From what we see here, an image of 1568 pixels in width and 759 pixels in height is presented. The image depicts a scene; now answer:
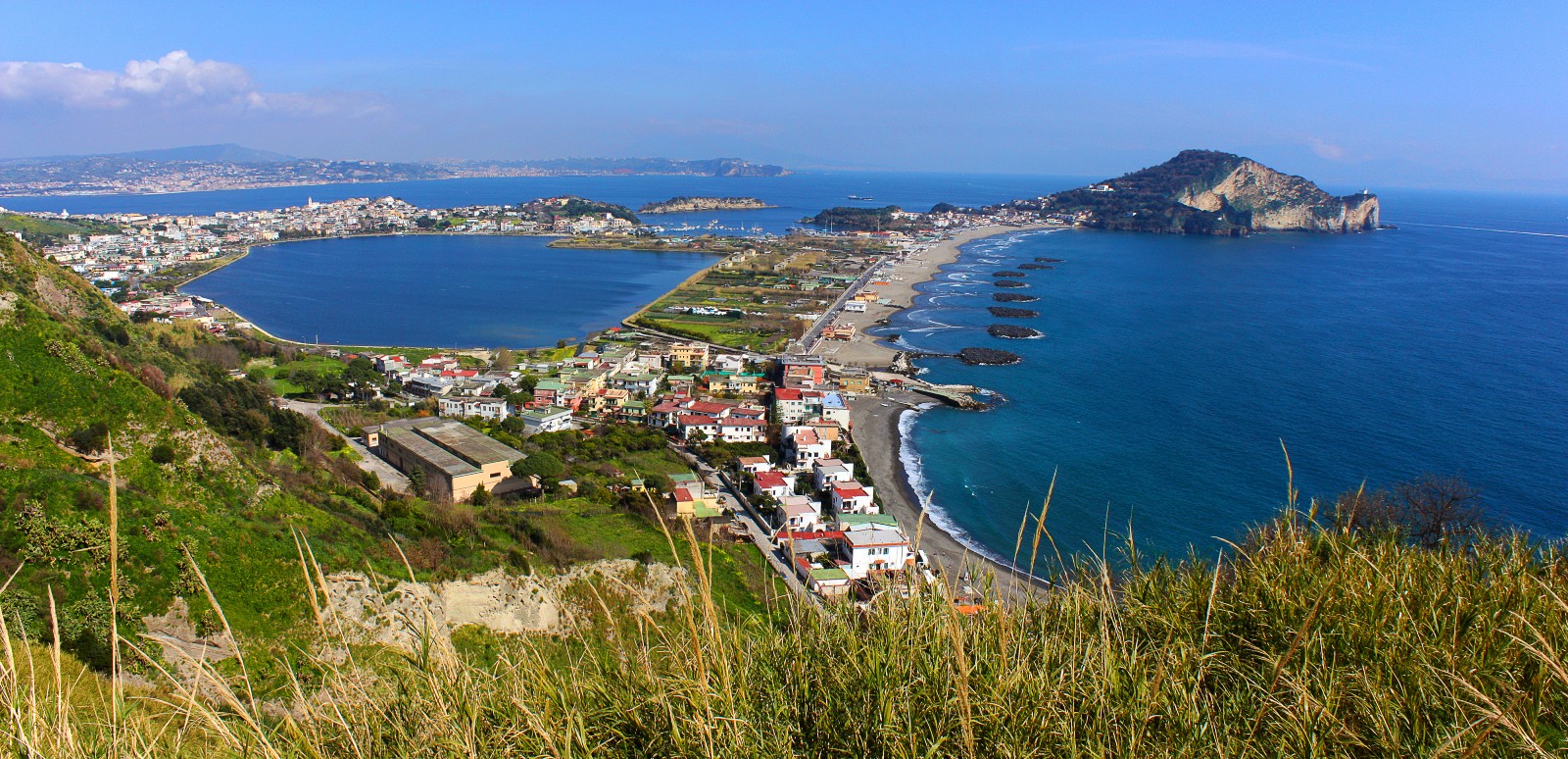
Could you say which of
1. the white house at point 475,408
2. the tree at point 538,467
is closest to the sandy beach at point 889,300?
the white house at point 475,408

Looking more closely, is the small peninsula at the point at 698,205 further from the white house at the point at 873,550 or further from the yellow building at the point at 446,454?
the white house at the point at 873,550

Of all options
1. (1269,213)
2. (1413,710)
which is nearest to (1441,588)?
(1413,710)

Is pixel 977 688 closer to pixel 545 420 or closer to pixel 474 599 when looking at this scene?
pixel 474 599

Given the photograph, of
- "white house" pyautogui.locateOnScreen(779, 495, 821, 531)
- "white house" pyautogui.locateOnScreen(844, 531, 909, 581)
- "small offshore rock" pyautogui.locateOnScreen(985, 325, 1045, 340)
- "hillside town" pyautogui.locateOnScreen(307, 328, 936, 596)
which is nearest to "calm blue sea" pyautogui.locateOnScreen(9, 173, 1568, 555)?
"small offshore rock" pyautogui.locateOnScreen(985, 325, 1045, 340)

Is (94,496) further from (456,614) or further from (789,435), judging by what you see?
(789,435)

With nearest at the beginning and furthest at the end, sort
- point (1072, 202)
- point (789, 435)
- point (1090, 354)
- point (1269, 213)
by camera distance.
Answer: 1. point (789, 435)
2. point (1090, 354)
3. point (1269, 213)
4. point (1072, 202)

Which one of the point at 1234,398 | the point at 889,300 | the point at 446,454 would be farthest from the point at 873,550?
the point at 889,300
